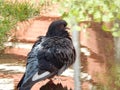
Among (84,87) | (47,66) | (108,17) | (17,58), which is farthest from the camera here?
(17,58)

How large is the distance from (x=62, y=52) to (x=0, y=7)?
1352 mm

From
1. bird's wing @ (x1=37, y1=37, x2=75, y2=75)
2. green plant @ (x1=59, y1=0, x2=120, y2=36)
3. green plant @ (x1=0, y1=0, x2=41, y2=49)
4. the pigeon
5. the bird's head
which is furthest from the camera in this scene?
green plant @ (x1=0, y1=0, x2=41, y2=49)

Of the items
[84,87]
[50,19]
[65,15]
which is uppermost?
[65,15]

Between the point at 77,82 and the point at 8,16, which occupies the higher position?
the point at 8,16

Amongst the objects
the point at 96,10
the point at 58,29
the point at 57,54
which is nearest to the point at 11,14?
the point at 58,29

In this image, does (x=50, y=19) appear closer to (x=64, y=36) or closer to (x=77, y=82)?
(x=77, y=82)

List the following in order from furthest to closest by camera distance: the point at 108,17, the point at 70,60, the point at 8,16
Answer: the point at 8,16, the point at 70,60, the point at 108,17

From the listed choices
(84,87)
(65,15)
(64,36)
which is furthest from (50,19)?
(65,15)

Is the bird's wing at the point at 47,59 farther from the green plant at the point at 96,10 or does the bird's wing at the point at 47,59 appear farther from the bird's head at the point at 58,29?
the green plant at the point at 96,10

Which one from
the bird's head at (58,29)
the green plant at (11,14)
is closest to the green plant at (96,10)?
the bird's head at (58,29)

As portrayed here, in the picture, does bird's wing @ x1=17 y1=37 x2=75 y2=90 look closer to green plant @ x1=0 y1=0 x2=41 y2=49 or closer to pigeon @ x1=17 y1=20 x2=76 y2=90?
pigeon @ x1=17 y1=20 x2=76 y2=90

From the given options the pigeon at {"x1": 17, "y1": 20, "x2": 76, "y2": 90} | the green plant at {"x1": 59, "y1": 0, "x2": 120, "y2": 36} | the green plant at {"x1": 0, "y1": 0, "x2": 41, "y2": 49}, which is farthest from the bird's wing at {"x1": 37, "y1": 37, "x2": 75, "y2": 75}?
the green plant at {"x1": 0, "y1": 0, "x2": 41, "y2": 49}

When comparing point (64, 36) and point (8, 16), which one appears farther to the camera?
point (8, 16)

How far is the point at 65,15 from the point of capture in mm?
2902
